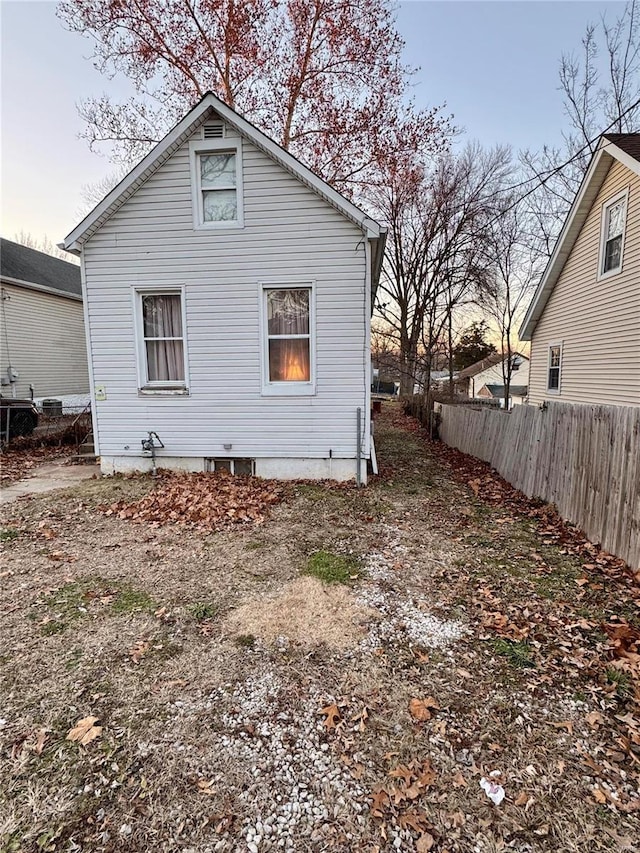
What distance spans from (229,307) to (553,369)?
11245 mm

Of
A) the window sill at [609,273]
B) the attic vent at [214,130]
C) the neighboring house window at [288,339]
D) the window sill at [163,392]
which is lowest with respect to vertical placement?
the window sill at [163,392]

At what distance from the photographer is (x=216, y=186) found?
Answer: 7.38 metres

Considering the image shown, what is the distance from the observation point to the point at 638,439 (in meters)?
4.18

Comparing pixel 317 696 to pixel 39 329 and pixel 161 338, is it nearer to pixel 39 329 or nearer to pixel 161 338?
pixel 161 338

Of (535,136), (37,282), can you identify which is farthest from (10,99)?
(535,136)

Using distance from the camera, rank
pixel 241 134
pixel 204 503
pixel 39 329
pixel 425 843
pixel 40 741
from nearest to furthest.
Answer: pixel 425 843, pixel 40 741, pixel 204 503, pixel 241 134, pixel 39 329

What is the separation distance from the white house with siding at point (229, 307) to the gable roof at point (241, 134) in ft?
0.07

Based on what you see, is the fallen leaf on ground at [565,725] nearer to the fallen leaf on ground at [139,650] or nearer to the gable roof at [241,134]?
the fallen leaf on ground at [139,650]

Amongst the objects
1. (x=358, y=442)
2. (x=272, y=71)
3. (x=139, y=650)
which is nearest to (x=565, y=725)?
(x=139, y=650)

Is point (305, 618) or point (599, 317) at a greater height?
point (599, 317)

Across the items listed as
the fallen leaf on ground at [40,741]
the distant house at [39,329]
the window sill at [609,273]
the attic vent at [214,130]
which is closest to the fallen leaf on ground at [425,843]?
the fallen leaf on ground at [40,741]

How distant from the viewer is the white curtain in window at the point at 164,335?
781 cm

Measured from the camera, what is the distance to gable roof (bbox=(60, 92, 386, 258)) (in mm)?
6852

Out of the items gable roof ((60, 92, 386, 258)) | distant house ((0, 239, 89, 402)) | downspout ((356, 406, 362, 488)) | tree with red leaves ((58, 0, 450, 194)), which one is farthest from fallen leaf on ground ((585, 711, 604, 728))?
tree with red leaves ((58, 0, 450, 194))
